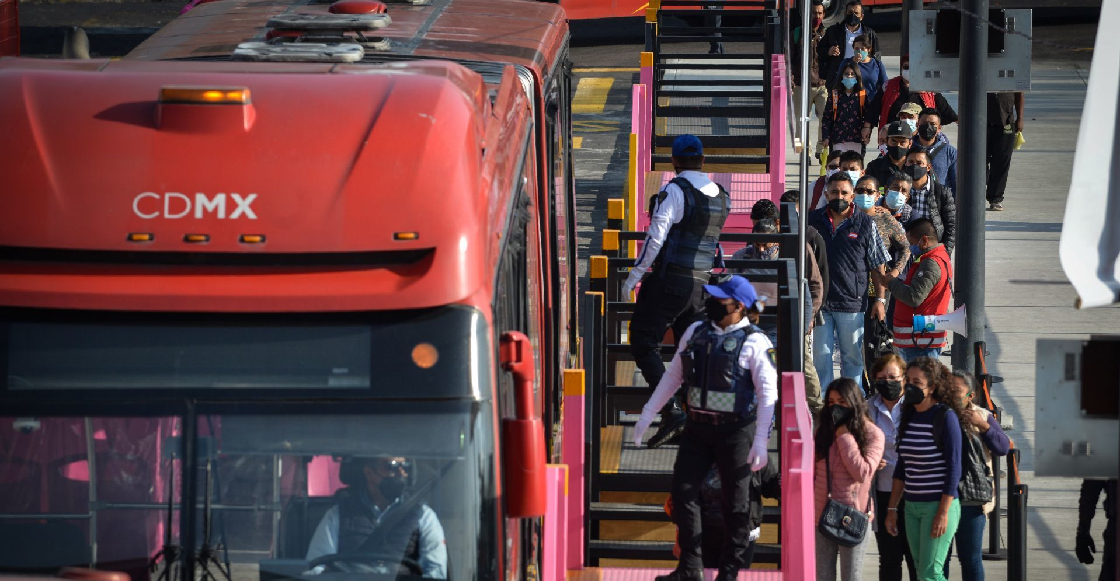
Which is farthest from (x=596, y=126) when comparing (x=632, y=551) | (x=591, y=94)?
(x=632, y=551)

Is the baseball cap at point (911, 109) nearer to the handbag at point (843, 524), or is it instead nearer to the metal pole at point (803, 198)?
the metal pole at point (803, 198)

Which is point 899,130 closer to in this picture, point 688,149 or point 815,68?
point 688,149

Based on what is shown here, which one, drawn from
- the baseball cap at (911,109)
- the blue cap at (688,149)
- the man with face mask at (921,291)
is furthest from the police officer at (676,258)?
the baseball cap at (911,109)

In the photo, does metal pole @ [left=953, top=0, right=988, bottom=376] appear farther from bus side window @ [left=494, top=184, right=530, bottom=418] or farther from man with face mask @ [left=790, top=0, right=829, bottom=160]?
man with face mask @ [left=790, top=0, right=829, bottom=160]

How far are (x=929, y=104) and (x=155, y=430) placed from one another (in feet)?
45.0

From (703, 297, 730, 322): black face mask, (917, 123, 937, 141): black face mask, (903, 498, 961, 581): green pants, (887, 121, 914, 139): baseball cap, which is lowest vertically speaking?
(903, 498, 961, 581): green pants

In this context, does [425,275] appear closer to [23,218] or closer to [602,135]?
[23,218]

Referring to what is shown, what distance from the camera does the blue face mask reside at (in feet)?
41.3

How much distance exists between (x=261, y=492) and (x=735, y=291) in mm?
3330

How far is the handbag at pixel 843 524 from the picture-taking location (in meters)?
8.62

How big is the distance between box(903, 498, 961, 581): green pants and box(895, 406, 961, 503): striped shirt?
6 centimetres

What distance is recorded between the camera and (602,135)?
2308cm

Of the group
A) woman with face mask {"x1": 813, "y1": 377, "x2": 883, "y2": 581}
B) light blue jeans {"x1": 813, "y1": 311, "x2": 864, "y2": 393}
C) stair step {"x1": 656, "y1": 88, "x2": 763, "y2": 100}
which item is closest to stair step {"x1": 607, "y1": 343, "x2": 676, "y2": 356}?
light blue jeans {"x1": 813, "y1": 311, "x2": 864, "y2": 393}

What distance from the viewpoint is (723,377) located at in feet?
25.7
